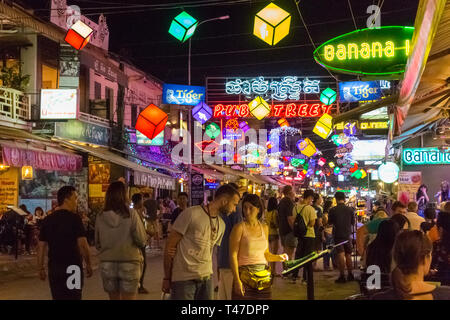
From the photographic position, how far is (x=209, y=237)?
20.6 feet

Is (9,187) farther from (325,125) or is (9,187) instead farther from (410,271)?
(410,271)

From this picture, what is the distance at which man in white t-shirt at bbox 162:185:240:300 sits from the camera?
6027mm

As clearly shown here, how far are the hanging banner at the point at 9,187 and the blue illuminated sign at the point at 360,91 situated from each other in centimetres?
1571

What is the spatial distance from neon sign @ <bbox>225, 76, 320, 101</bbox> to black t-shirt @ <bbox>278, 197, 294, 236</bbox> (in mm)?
20547

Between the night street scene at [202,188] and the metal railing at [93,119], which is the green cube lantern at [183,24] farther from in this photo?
the metal railing at [93,119]

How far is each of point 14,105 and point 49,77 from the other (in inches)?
137

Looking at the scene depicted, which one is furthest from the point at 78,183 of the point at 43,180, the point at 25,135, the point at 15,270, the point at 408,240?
the point at 408,240

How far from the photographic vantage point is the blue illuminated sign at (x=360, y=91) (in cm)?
2681

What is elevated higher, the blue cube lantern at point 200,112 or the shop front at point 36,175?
the blue cube lantern at point 200,112

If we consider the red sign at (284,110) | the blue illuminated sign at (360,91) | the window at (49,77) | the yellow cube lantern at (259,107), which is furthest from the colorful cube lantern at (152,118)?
the red sign at (284,110)

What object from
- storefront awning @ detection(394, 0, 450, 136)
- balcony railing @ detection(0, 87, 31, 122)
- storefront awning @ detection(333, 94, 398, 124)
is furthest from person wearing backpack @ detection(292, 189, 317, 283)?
balcony railing @ detection(0, 87, 31, 122)

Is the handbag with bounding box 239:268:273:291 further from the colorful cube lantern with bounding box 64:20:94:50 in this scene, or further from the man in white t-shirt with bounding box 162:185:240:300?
the colorful cube lantern with bounding box 64:20:94:50

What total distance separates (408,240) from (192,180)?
19.4 meters

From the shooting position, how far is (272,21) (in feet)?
34.0
